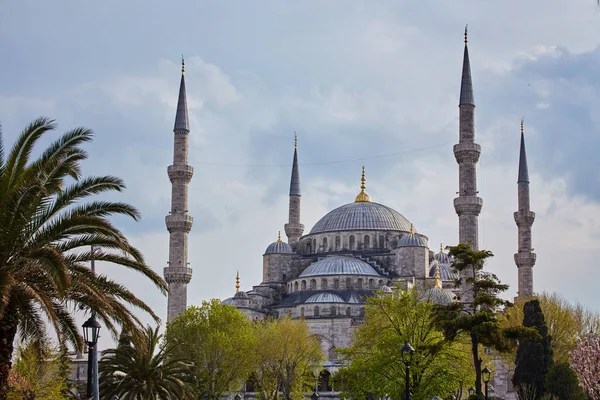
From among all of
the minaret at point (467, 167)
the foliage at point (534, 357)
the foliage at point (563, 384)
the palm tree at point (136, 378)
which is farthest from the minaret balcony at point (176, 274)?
the palm tree at point (136, 378)

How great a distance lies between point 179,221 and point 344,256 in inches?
659

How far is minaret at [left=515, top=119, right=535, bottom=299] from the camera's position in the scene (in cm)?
6406

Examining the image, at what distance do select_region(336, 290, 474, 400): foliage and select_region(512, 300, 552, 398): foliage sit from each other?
16.1ft

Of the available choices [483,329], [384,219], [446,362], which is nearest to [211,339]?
[446,362]

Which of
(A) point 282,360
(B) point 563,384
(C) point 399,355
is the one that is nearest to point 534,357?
(B) point 563,384

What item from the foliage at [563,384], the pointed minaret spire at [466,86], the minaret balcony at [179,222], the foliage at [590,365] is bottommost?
the foliage at [563,384]

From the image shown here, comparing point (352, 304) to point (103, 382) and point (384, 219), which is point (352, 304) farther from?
point (103, 382)

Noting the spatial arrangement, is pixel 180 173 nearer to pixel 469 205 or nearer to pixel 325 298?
pixel 325 298

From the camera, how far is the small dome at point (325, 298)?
213ft

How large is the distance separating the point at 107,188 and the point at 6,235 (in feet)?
7.31

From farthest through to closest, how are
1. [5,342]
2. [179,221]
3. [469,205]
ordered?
[179,221]
[469,205]
[5,342]

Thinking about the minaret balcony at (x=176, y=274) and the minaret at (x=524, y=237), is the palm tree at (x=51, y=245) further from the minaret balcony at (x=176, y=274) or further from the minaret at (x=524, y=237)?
the minaret at (x=524, y=237)

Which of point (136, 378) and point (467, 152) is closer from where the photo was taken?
point (136, 378)

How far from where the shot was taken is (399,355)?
3259 centimetres
